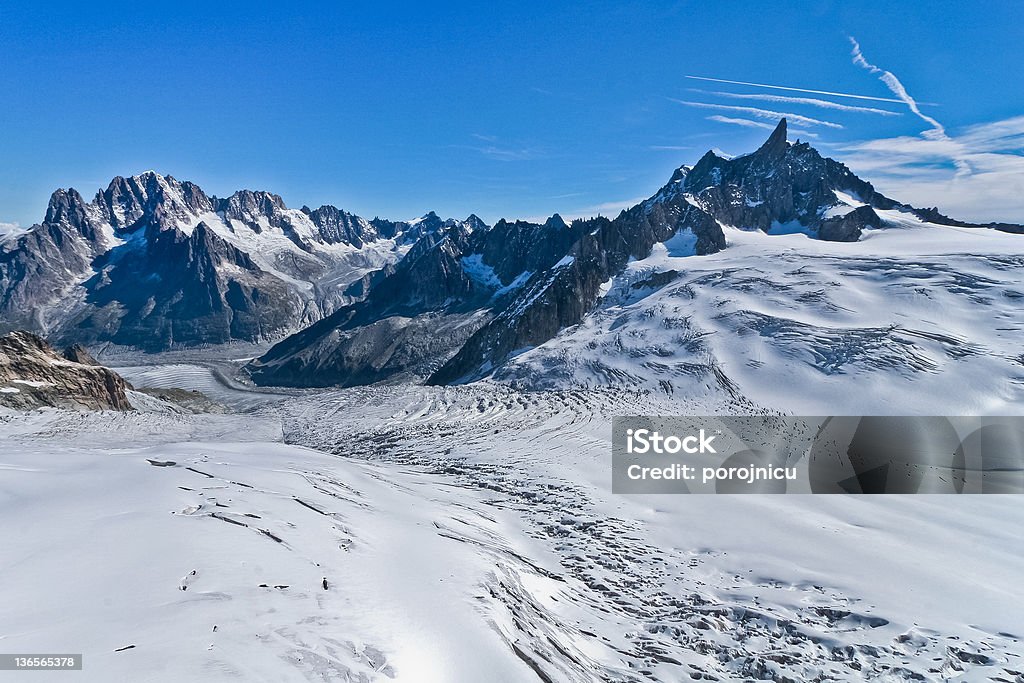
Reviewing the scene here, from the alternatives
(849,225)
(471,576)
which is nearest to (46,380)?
(471,576)

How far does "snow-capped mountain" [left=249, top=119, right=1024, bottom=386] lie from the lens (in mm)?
68875

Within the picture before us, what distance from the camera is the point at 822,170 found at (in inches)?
4252

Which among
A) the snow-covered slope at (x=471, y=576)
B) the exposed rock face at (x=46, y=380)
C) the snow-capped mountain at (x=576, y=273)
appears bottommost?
the snow-covered slope at (x=471, y=576)

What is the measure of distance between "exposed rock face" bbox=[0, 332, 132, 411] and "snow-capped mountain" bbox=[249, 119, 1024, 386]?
1465 inches

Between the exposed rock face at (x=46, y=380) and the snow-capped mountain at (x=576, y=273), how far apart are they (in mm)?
37199

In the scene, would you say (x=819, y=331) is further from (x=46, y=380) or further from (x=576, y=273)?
(x=46, y=380)

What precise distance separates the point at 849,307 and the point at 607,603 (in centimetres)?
5024

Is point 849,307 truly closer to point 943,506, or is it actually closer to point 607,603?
point 943,506

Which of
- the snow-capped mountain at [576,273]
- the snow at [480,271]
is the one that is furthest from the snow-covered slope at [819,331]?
the snow at [480,271]

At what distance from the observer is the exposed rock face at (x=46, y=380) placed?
40.6 m

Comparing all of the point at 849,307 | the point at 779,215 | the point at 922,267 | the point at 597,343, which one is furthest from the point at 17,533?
the point at 779,215

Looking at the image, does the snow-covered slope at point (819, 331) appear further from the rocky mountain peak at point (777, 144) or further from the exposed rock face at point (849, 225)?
the rocky mountain peak at point (777, 144)

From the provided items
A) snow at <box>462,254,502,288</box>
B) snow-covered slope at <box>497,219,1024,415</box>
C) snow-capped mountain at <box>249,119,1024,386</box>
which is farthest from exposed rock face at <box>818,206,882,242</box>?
snow at <box>462,254,502,288</box>

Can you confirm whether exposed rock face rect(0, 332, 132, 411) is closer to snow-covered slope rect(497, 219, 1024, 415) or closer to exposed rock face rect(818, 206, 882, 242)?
snow-covered slope rect(497, 219, 1024, 415)
